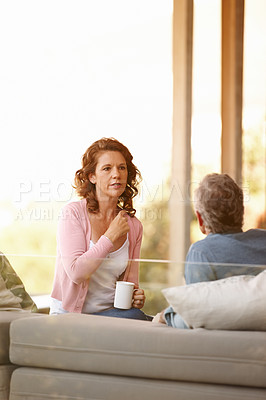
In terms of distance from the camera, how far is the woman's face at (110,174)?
2.71 metres

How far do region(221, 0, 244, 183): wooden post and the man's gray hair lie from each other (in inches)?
98.5

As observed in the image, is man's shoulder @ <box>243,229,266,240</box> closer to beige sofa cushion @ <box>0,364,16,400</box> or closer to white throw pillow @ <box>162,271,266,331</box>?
white throw pillow @ <box>162,271,266,331</box>

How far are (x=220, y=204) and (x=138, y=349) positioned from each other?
602 mm

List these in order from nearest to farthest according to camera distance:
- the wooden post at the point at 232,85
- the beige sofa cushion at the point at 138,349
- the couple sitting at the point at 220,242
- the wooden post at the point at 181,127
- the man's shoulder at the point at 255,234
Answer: the beige sofa cushion at the point at 138,349 → the couple sitting at the point at 220,242 → the man's shoulder at the point at 255,234 → the wooden post at the point at 181,127 → the wooden post at the point at 232,85

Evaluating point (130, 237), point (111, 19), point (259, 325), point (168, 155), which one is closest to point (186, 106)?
point (168, 155)

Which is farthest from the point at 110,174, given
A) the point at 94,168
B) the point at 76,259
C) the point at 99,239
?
the point at 76,259

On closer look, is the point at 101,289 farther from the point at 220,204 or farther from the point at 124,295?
the point at 220,204

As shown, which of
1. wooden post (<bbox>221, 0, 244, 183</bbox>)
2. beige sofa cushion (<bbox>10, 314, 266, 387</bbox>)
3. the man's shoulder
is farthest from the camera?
wooden post (<bbox>221, 0, 244, 183</bbox>)

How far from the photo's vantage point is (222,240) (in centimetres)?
196

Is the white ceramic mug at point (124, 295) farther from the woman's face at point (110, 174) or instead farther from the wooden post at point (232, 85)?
the wooden post at point (232, 85)

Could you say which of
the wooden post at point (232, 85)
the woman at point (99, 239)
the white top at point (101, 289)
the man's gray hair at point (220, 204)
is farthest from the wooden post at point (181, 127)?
the white top at point (101, 289)

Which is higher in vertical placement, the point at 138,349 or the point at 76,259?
the point at 76,259

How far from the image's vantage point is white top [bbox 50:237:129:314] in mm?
1986

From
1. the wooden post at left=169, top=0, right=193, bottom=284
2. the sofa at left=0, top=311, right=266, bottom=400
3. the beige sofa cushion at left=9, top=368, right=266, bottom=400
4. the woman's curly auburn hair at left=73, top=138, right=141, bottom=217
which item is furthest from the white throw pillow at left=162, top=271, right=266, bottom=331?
the wooden post at left=169, top=0, right=193, bottom=284
